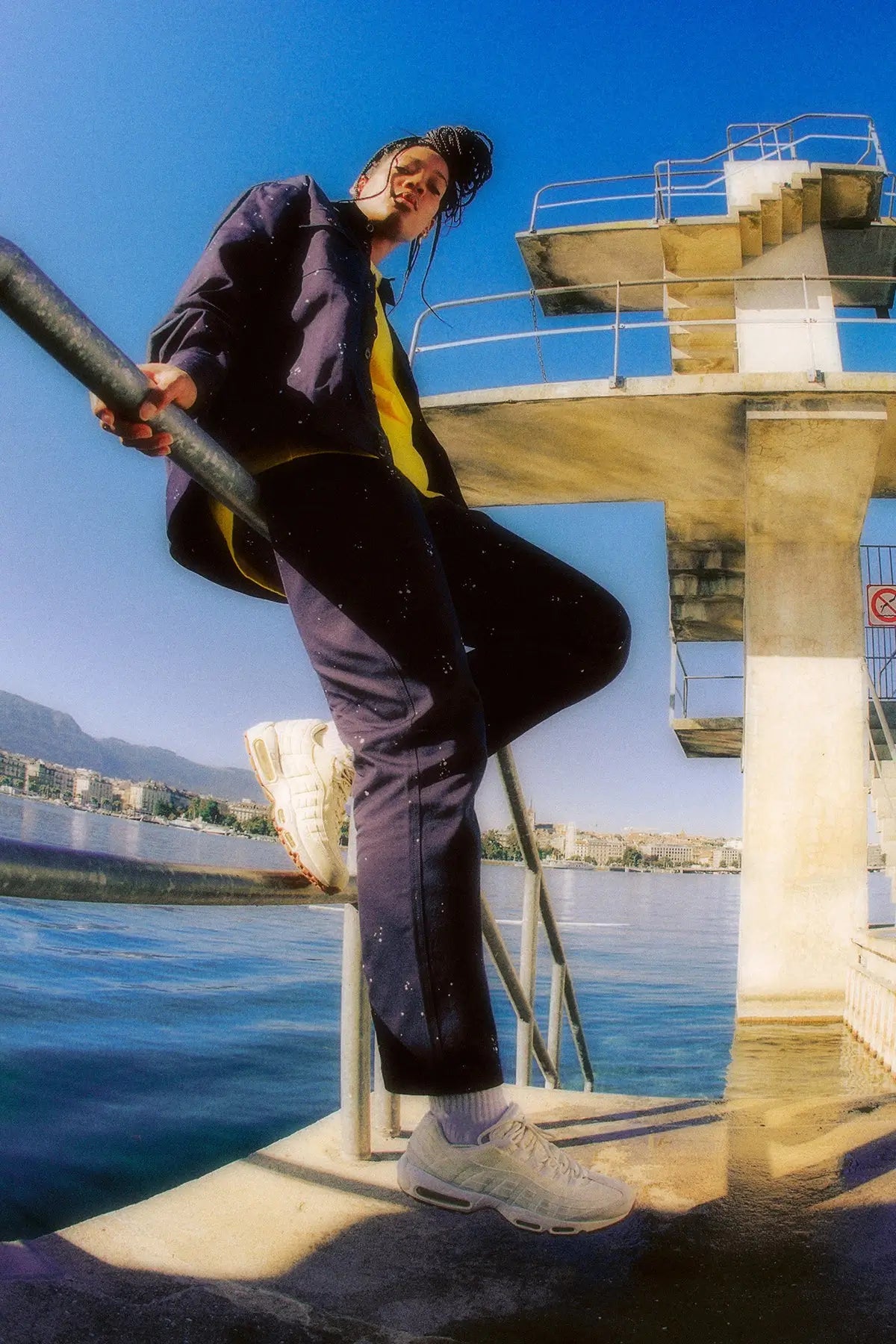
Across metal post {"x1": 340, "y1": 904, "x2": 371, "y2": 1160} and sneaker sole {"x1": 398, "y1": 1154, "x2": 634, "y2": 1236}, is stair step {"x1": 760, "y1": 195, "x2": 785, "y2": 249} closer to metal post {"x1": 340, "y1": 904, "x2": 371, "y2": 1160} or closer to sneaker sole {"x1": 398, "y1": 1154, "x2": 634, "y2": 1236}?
metal post {"x1": 340, "y1": 904, "x2": 371, "y2": 1160}

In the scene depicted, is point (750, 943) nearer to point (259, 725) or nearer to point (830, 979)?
point (830, 979)

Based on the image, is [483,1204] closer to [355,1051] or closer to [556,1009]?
[355,1051]

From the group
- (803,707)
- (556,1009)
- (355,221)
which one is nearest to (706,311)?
(803,707)

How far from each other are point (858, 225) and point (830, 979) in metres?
9.25

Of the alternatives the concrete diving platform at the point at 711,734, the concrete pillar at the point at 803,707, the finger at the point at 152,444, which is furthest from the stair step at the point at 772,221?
the finger at the point at 152,444

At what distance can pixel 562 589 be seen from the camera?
148cm

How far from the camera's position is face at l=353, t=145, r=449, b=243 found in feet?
4.99

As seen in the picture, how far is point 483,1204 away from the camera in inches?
42.9

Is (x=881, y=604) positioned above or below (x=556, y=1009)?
above

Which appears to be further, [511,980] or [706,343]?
[706,343]

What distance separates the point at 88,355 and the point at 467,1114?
0.97 m

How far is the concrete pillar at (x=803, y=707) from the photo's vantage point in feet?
24.4

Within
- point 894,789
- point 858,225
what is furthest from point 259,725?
point 858,225

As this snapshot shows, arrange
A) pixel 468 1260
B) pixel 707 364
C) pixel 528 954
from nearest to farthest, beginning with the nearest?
pixel 468 1260
pixel 528 954
pixel 707 364
